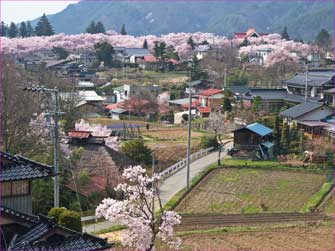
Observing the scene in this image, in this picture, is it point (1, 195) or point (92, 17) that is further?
point (92, 17)

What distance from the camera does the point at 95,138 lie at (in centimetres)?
1952

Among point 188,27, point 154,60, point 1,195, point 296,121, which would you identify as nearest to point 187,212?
point 1,195

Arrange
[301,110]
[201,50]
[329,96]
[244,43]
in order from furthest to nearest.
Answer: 1. [244,43]
2. [201,50]
3. [329,96]
4. [301,110]

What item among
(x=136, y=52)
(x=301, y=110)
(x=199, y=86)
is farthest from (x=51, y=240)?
(x=136, y=52)

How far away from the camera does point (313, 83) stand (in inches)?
1214

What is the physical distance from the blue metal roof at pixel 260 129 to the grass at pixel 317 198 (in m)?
5.00

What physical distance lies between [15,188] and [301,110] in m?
20.5

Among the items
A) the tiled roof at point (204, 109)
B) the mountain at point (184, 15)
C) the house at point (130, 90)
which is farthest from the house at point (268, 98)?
the mountain at point (184, 15)

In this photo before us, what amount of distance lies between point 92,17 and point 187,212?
119675 millimetres

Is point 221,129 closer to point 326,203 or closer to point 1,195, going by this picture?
point 326,203

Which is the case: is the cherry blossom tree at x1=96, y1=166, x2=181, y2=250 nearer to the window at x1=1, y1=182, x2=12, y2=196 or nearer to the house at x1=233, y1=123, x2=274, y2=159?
the window at x1=1, y1=182, x2=12, y2=196

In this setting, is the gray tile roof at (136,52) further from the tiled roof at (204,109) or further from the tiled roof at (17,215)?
the tiled roof at (17,215)

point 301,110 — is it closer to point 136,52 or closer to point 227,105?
point 227,105

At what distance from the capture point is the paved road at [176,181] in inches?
570
